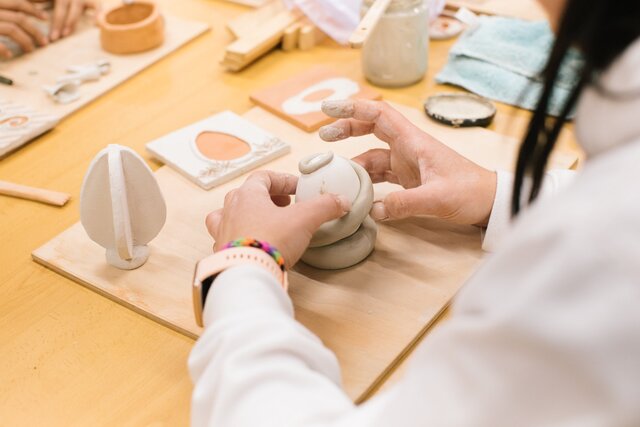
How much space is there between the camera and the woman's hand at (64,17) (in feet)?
4.59

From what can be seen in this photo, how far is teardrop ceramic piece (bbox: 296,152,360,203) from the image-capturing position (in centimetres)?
81

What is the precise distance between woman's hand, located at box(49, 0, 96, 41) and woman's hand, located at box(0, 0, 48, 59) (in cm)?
3

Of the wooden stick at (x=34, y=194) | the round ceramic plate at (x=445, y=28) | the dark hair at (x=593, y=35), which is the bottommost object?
the wooden stick at (x=34, y=194)

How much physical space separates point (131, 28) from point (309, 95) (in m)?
0.39

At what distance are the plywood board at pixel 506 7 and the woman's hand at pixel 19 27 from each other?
2.68 feet

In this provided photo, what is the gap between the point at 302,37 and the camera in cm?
137

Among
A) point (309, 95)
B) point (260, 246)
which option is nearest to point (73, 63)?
point (309, 95)

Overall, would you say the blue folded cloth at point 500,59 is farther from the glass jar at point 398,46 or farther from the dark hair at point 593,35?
the dark hair at point 593,35

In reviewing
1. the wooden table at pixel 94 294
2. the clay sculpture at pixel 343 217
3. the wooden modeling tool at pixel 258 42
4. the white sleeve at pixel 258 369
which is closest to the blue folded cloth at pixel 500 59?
the wooden table at pixel 94 294

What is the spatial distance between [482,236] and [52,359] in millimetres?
512

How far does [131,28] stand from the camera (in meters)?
1.33

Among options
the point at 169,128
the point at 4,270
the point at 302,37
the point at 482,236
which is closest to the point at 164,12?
the point at 302,37

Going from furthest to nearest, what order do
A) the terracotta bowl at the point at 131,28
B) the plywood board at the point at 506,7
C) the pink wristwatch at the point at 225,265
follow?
the plywood board at the point at 506,7 → the terracotta bowl at the point at 131,28 → the pink wristwatch at the point at 225,265

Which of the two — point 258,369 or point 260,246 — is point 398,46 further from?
point 258,369
